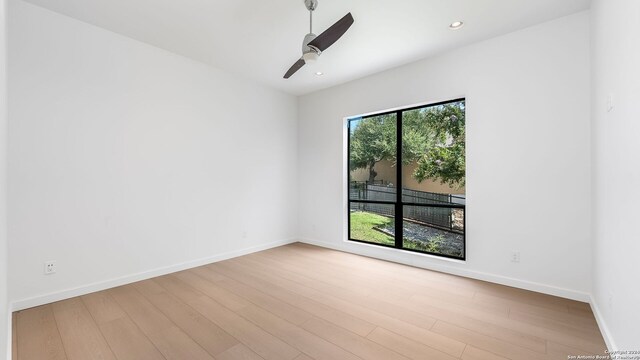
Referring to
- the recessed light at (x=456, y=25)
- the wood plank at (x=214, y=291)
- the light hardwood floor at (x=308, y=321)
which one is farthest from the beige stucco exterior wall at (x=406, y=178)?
the wood plank at (x=214, y=291)

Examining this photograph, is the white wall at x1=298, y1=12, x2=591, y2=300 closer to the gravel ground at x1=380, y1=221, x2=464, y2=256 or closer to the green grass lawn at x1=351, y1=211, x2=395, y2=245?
the gravel ground at x1=380, y1=221, x2=464, y2=256

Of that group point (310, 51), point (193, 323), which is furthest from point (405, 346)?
point (310, 51)

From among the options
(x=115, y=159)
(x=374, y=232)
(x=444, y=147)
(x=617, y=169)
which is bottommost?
(x=374, y=232)

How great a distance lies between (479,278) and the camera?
3156 millimetres

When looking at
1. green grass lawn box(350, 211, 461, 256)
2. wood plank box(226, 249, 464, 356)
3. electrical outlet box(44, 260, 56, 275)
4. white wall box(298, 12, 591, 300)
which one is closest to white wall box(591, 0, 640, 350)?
white wall box(298, 12, 591, 300)

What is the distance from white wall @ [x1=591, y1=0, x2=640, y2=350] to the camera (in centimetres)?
143

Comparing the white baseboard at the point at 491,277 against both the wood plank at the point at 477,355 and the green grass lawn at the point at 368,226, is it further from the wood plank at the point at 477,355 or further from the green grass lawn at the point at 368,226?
the wood plank at the point at 477,355

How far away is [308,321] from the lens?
226 centimetres

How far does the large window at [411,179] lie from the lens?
11.5 feet

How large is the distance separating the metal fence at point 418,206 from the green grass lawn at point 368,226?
0.09 metres

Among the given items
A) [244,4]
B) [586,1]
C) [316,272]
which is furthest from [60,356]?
[586,1]

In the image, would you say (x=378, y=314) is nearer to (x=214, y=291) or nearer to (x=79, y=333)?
(x=214, y=291)

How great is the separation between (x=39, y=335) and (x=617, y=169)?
14.1ft

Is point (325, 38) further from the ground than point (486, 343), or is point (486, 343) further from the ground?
point (325, 38)
